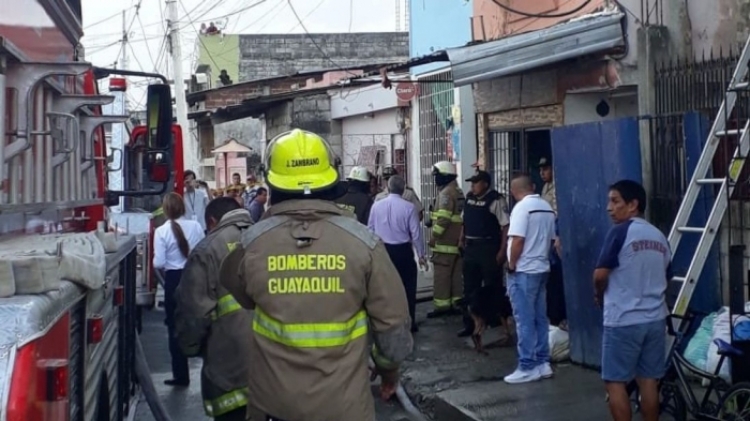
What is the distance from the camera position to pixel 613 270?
680cm

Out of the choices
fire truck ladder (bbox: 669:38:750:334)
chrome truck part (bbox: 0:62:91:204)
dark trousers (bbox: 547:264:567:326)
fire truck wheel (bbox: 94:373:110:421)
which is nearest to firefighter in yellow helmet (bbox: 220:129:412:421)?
chrome truck part (bbox: 0:62:91:204)

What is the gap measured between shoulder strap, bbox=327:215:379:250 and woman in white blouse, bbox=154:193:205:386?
564 cm

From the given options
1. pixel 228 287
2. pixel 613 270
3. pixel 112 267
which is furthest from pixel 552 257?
pixel 228 287

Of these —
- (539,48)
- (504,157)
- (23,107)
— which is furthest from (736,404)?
(504,157)

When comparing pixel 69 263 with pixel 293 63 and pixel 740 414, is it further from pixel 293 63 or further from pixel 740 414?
pixel 293 63

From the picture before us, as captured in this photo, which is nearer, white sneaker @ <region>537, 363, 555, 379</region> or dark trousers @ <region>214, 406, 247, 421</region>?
dark trousers @ <region>214, 406, 247, 421</region>

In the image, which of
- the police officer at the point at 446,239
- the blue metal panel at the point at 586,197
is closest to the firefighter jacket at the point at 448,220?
the police officer at the point at 446,239

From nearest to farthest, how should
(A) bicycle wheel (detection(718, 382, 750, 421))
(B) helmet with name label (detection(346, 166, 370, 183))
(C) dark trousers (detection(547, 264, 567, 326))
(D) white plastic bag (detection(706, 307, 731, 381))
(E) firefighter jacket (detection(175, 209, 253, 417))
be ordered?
(E) firefighter jacket (detection(175, 209, 253, 417)), (A) bicycle wheel (detection(718, 382, 750, 421)), (D) white plastic bag (detection(706, 307, 731, 381)), (C) dark trousers (detection(547, 264, 567, 326)), (B) helmet with name label (detection(346, 166, 370, 183))

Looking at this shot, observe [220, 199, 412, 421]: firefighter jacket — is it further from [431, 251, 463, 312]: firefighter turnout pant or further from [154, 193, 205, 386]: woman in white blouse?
[431, 251, 463, 312]: firefighter turnout pant

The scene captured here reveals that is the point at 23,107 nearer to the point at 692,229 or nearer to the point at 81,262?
the point at 81,262

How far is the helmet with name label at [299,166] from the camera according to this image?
444cm

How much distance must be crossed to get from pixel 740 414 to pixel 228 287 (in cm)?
355

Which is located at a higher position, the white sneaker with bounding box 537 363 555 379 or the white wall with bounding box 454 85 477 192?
the white wall with bounding box 454 85 477 192

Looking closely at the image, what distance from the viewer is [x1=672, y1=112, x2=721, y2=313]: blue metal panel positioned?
819 cm
